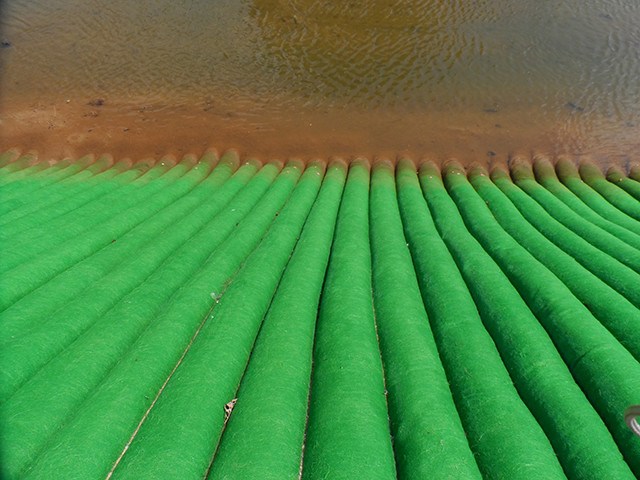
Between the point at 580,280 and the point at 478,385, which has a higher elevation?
the point at 580,280

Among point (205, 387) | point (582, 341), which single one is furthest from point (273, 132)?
point (582, 341)

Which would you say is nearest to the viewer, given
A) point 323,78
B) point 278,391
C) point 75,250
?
point 278,391

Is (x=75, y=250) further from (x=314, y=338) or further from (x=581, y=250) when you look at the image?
(x=581, y=250)

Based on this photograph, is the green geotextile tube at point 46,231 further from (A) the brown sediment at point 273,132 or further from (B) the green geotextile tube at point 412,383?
(B) the green geotextile tube at point 412,383

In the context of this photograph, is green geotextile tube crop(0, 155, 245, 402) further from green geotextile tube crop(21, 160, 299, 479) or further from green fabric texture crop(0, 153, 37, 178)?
green fabric texture crop(0, 153, 37, 178)

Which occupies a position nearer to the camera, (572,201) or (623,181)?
(572,201)

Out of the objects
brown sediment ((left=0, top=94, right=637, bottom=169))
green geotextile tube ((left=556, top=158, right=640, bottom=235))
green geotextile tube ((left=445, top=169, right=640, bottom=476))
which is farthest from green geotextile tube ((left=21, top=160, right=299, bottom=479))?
green geotextile tube ((left=556, top=158, right=640, bottom=235))

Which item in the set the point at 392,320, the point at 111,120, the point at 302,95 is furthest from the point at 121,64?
the point at 392,320
